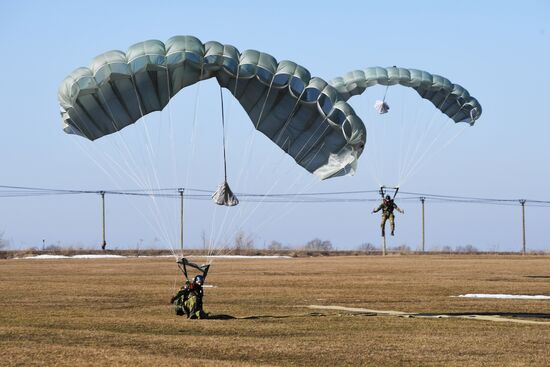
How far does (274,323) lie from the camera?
2403 cm

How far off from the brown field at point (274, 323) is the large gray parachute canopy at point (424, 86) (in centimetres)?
642

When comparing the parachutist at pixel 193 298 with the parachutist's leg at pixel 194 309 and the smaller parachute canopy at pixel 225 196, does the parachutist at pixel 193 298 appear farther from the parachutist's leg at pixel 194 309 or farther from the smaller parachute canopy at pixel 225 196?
the smaller parachute canopy at pixel 225 196

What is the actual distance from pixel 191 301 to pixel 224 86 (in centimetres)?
586


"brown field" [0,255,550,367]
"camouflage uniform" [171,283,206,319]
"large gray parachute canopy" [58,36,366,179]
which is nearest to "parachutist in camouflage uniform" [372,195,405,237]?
"brown field" [0,255,550,367]

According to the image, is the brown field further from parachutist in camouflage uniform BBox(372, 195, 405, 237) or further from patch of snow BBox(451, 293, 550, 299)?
parachutist in camouflage uniform BBox(372, 195, 405, 237)

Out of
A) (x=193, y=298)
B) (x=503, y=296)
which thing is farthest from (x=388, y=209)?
(x=193, y=298)

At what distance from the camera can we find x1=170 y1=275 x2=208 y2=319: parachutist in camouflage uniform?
24984mm

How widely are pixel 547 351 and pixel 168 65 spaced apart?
11.5m

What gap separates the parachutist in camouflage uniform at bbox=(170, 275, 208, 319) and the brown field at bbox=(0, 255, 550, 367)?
38 centimetres

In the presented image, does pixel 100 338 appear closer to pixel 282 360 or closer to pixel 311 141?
pixel 282 360

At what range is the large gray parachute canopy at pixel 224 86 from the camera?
2528 cm

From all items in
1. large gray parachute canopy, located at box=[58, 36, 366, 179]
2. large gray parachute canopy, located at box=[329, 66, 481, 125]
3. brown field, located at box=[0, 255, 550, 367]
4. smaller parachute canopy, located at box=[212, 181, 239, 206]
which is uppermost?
large gray parachute canopy, located at box=[329, 66, 481, 125]

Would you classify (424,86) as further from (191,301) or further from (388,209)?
(191,301)

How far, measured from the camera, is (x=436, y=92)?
3572cm
